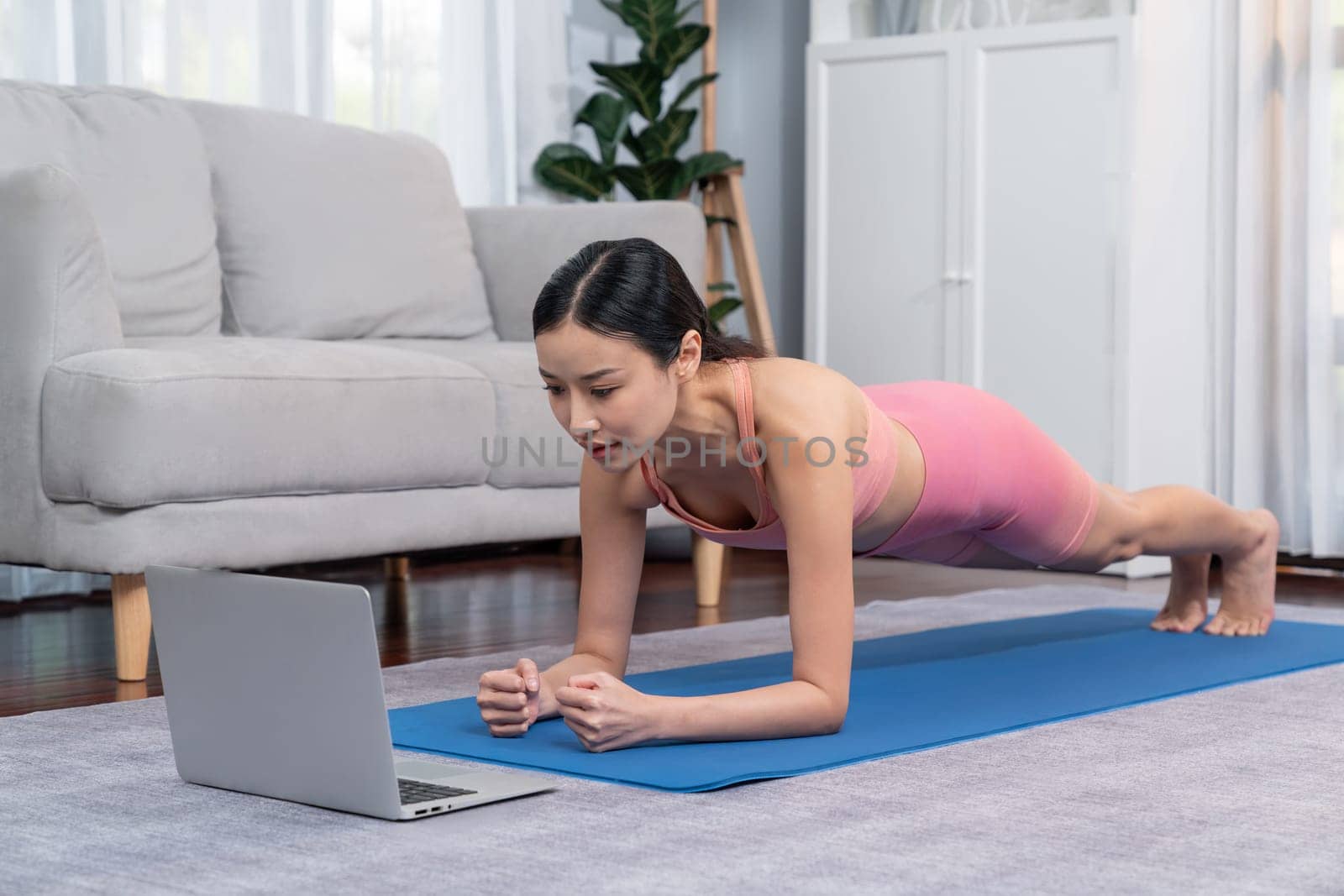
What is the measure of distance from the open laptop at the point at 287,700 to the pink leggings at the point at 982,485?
75 centimetres

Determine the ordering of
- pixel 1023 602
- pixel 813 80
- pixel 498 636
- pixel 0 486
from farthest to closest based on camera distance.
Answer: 1. pixel 813 80
2. pixel 1023 602
3. pixel 498 636
4. pixel 0 486

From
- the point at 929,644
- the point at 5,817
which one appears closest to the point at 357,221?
the point at 929,644

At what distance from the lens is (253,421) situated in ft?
7.68

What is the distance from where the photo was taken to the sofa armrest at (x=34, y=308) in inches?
89.8

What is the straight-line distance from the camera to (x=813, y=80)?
441cm

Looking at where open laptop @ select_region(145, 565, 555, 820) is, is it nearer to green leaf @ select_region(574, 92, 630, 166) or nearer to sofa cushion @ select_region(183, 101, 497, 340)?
sofa cushion @ select_region(183, 101, 497, 340)

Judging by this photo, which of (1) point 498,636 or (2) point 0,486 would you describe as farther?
(1) point 498,636

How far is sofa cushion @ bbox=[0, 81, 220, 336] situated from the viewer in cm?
277

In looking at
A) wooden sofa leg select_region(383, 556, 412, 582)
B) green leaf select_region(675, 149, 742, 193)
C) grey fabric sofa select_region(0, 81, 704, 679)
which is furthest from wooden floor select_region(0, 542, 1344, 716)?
green leaf select_region(675, 149, 742, 193)

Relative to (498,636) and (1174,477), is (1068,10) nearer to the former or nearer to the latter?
(1174,477)

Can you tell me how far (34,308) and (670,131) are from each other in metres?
2.32

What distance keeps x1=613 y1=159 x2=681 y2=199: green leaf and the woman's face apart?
2707 millimetres

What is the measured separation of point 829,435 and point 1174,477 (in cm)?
250

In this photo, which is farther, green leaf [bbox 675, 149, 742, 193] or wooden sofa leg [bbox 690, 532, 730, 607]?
green leaf [bbox 675, 149, 742, 193]
